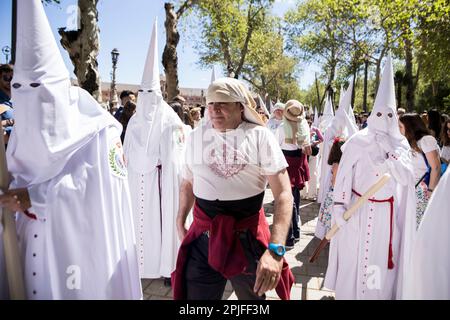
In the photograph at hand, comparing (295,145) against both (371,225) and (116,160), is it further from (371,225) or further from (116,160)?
(116,160)

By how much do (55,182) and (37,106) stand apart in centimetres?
42

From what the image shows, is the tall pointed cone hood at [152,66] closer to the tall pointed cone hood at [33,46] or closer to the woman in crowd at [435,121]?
the tall pointed cone hood at [33,46]

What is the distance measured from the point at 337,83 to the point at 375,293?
142 feet

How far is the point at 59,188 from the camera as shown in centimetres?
178

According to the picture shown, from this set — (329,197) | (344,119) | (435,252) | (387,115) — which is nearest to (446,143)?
(344,119)

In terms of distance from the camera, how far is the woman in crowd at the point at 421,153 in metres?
3.84

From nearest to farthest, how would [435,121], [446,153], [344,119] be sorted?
[446,153], [435,121], [344,119]

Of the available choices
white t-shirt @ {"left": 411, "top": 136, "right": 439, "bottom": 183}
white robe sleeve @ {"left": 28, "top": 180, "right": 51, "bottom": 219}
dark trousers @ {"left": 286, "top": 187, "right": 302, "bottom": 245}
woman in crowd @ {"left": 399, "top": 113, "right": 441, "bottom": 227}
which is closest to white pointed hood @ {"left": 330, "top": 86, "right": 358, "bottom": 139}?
dark trousers @ {"left": 286, "top": 187, "right": 302, "bottom": 245}

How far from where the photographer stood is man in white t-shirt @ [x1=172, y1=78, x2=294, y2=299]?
Answer: 214 centimetres

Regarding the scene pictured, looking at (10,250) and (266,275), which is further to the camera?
(266,275)

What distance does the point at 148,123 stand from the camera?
13.0 ft

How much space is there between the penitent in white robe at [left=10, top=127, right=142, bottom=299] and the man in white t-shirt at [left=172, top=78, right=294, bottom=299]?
45 cm

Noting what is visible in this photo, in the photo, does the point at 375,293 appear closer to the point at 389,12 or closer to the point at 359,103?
the point at 389,12

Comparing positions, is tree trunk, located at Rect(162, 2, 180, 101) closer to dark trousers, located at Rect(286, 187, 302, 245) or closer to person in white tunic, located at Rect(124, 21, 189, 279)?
dark trousers, located at Rect(286, 187, 302, 245)
